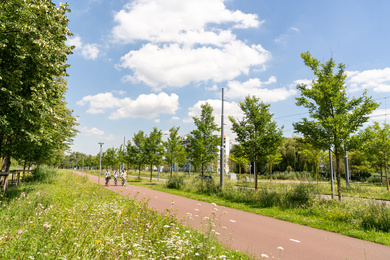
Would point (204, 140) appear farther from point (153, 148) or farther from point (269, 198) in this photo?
point (153, 148)

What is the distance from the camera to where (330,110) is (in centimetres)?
1102

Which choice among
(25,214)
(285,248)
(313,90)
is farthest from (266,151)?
(25,214)

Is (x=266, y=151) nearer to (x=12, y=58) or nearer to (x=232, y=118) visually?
(x=232, y=118)

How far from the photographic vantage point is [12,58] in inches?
269

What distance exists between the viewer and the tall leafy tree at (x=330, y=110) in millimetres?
10219

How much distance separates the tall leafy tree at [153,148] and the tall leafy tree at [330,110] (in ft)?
68.1

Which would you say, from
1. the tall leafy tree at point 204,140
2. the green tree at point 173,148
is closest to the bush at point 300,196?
the tall leafy tree at point 204,140

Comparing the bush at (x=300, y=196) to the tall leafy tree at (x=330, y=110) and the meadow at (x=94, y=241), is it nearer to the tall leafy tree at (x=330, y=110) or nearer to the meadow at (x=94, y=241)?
the tall leafy tree at (x=330, y=110)

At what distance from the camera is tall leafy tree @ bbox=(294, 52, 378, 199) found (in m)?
10.2

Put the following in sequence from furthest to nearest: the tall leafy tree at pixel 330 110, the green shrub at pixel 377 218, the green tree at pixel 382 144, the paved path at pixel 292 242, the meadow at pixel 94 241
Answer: the green tree at pixel 382 144, the tall leafy tree at pixel 330 110, the green shrub at pixel 377 218, the paved path at pixel 292 242, the meadow at pixel 94 241

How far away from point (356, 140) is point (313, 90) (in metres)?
3.14

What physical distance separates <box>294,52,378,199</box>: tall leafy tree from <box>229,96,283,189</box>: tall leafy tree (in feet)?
7.90

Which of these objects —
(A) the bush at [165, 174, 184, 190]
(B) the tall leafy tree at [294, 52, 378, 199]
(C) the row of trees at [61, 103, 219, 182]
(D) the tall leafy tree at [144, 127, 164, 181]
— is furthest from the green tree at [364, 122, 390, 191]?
(D) the tall leafy tree at [144, 127, 164, 181]

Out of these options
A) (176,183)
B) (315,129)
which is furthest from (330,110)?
(176,183)
